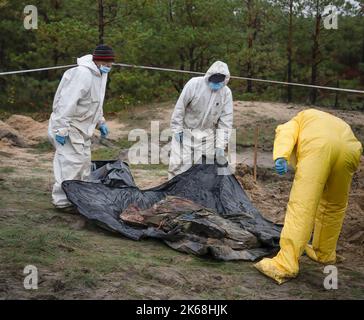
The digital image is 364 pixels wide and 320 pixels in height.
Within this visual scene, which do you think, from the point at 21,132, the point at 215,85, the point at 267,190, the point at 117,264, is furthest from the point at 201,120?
the point at 21,132

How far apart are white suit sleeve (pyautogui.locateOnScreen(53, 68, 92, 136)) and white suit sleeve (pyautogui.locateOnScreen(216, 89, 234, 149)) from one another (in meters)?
1.43

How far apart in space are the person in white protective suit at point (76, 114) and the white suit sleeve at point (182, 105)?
0.79 m


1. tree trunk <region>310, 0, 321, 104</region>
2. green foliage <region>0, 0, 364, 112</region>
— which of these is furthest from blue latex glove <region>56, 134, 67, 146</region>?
tree trunk <region>310, 0, 321, 104</region>

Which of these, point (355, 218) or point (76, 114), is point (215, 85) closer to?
point (76, 114)

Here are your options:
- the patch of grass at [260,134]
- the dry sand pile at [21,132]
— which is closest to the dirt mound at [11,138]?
the dry sand pile at [21,132]

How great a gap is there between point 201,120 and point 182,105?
249mm

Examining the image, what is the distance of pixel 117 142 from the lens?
369 inches

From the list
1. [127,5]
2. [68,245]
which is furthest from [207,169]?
[127,5]

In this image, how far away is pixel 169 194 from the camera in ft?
16.6

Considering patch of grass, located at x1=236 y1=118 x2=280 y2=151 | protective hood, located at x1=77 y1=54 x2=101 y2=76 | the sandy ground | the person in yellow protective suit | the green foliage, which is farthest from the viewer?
the green foliage

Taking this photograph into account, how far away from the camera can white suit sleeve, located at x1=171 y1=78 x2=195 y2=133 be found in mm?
5312

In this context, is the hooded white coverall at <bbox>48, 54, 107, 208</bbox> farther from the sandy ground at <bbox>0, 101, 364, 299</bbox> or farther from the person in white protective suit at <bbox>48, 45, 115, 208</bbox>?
the sandy ground at <bbox>0, 101, 364, 299</bbox>

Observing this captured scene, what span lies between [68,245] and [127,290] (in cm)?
84
